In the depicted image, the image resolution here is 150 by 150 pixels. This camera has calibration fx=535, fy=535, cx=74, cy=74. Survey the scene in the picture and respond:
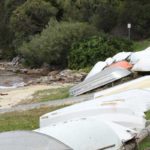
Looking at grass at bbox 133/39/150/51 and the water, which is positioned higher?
grass at bbox 133/39/150/51

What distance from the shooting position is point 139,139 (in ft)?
30.5

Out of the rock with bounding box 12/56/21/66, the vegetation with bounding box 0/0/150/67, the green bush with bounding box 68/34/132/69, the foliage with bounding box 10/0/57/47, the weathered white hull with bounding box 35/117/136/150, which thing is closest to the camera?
the weathered white hull with bounding box 35/117/136/150

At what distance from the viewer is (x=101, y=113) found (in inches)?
424

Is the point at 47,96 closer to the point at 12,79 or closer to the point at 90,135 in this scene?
the point at 90,135

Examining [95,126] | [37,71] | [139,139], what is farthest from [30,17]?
[95,126]

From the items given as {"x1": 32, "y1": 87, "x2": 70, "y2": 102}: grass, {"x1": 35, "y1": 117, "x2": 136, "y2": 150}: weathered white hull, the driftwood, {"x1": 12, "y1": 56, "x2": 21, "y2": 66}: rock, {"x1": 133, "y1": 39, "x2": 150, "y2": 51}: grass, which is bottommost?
{"x1": 12, "y1": 56, "x2": 21, "y2": 66}: rock

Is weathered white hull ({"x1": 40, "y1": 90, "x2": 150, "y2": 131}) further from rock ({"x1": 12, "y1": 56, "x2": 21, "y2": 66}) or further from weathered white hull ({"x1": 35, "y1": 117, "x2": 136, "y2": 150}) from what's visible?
rock ({"x1": 12, "y1": 56, "x2": 21, "y2": 66})

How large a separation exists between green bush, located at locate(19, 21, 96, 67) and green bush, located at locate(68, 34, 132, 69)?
8.89 ft

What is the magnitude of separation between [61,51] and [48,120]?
107 ft

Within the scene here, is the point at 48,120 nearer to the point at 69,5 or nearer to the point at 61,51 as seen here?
the point at 61,51

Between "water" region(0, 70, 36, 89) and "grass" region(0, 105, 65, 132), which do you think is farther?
"water" region(0, 70, 36, 89)

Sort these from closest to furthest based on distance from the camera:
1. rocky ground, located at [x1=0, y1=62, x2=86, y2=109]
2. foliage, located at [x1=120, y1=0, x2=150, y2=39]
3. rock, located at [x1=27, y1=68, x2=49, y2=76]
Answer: rocky ground, located at [x1=0, y1=62, x2=86, y2=109] → rock, located at [x1=27, y1=68, x2=49, y2=76] → foliage, located at [x1=120, y1=0, x2=150, y2=39]

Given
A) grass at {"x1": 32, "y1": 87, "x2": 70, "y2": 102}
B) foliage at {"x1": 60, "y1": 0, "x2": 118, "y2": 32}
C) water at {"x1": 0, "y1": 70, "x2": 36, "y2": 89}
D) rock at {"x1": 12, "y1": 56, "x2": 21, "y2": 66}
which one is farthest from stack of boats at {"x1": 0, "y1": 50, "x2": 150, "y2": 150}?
rock at {"x1": 12, "y1": 56, "x2": 21, "y2": 66}

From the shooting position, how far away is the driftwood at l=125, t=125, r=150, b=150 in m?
8.43
